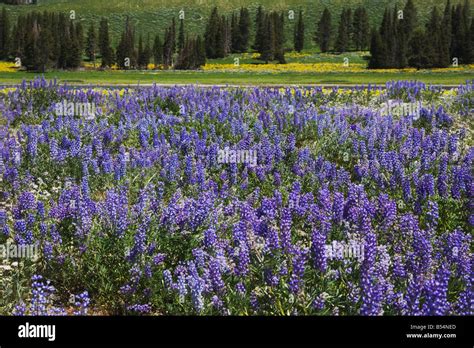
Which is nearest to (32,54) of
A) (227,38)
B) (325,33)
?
(227,38)

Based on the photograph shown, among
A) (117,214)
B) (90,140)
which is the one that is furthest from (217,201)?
(90,140)

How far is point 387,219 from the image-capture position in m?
6.05

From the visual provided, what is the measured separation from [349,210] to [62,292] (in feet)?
10.2

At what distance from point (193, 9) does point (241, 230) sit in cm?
14759

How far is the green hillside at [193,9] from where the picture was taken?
5305 inches

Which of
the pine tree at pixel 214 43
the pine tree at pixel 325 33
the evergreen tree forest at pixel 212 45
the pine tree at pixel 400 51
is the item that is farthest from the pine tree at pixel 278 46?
the pine tree at pixel 400 51
